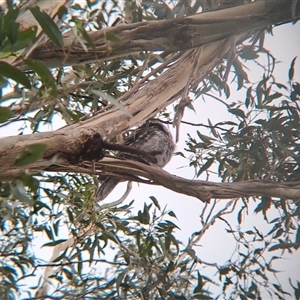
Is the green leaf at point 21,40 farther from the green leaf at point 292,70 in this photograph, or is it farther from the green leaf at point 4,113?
the green leaf at point 292,70

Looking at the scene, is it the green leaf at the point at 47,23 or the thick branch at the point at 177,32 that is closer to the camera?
the green leaf at the point at 47,23

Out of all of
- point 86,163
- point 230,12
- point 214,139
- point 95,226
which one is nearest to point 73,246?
point 95,226

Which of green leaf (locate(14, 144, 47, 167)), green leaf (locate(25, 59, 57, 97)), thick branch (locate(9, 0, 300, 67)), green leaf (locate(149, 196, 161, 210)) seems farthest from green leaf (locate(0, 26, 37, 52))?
green leaf (locate(149, 196, 161, 210))

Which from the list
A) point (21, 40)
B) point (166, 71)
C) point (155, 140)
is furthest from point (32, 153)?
point (155, 140)

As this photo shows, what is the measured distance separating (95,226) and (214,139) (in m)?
0.57

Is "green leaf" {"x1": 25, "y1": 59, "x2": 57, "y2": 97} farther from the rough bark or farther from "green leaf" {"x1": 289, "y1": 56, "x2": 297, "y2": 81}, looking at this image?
"green leaf" {"x1": 289, "y1": 56, "x2": 297, "y2": 81}

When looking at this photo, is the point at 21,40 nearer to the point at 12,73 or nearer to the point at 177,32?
the point at 12,73

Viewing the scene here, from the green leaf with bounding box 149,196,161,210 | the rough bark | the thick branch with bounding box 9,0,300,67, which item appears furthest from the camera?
the green leaf with bounding box 149,196,161,210

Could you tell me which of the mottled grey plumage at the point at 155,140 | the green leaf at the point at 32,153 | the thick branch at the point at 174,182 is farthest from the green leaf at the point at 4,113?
the mottled grey plumage at the point at 155,140

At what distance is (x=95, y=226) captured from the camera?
1483 mm

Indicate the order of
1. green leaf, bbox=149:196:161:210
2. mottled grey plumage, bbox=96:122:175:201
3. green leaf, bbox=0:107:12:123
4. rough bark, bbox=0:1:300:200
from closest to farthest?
green leaf, bbox=0:107:12:123, rough bark, bbox=0:1:300:200, green leaf, bbox=149:196:161:210, mottled grey plumage, bbox=96:122:175:201

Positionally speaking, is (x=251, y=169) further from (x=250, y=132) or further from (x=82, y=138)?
(x=82, y=138)

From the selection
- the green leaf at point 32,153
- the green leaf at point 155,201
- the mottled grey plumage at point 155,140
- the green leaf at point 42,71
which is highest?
the mottled grey plumage at point 155,140

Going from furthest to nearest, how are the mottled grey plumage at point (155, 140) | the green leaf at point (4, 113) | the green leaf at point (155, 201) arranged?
the mottled grey plumage at point (155, 140), the green leaf at point (155, 201), the green leaf at point (4, 113)
